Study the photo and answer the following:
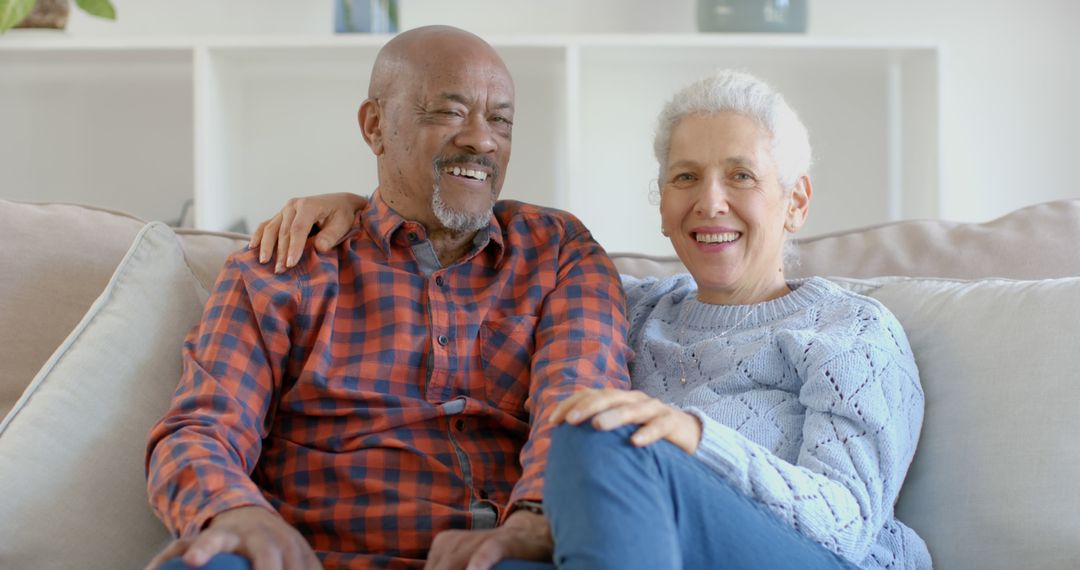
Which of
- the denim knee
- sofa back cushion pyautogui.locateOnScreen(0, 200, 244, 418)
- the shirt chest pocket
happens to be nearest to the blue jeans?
the denim knee

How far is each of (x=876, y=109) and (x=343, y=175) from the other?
131cm

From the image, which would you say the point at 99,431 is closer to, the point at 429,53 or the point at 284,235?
the point at 284,235

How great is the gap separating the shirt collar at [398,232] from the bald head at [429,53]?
0.21m

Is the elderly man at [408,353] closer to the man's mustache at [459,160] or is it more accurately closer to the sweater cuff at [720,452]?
the man's mustache at [459,160]

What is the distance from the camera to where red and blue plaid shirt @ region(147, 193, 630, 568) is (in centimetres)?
151

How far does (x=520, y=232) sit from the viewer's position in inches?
69.8

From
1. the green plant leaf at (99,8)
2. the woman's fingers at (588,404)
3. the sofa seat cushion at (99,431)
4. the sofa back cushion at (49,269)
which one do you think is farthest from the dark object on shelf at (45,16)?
the woman's fingers at (588,404)

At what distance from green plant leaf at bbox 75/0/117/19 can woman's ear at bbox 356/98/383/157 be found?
96cm

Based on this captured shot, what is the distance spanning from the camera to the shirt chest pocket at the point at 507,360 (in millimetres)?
1640

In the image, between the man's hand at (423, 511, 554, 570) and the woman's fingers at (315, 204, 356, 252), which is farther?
the woman's fingers at (315, 204, 356, 252)

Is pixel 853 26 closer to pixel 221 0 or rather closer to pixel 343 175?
pixel 343 175

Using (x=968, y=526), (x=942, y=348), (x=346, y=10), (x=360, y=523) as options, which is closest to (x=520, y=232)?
(x=360, y=523)

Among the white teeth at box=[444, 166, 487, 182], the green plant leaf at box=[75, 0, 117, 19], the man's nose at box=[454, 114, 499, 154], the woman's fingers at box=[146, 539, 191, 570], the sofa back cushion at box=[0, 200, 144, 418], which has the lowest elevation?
the woman's fingers at box=[146, 539, 191, 570]

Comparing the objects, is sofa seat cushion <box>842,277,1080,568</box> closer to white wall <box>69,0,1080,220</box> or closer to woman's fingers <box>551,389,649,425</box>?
woman's fingers <box>551,389,649,425</box>
